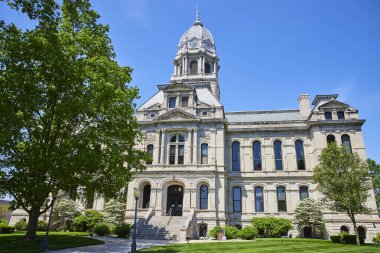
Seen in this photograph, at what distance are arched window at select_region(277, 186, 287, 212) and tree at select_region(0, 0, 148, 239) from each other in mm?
21643

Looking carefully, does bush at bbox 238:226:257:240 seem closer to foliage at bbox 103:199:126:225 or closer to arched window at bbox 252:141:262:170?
arched window at bbox 252:141:262:170

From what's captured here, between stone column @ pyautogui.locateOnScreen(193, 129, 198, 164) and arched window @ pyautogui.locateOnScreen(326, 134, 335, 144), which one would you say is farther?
arched window @ pyautogui.locateOnScreen(326, 134, 335, 144)

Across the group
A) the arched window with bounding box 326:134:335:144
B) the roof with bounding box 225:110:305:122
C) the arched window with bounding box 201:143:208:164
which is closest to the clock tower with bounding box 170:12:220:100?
the roof with bounding box 225:110:305:122

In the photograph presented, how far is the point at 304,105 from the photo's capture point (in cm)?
4081

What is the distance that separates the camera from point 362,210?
24875 millimetres

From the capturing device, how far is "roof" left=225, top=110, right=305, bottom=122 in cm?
4028

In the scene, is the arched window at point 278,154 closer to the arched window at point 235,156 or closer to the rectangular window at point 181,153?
the arched window at point 235,156

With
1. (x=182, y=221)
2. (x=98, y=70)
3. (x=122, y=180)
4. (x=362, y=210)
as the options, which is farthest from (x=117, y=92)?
(x=362, y=210)

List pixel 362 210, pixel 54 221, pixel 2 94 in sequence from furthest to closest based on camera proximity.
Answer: pixel 54 221 → pixel 362 210 → pixel 2 94

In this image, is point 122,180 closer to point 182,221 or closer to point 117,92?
point 117,92

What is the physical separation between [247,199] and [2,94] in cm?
2825

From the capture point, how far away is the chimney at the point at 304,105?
4025 cm

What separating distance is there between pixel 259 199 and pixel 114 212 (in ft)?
Answer: 56.0

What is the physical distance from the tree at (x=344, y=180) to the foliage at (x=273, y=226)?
5926 millimetres
